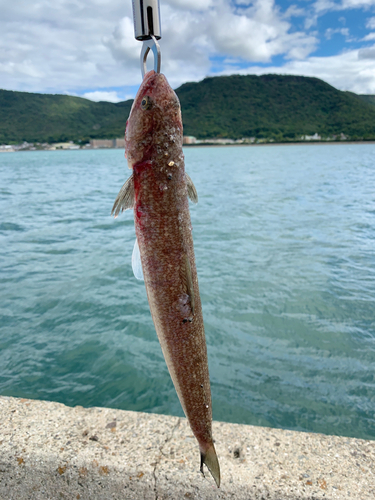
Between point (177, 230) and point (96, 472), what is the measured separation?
2245 mm

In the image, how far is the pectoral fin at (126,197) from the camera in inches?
67.9

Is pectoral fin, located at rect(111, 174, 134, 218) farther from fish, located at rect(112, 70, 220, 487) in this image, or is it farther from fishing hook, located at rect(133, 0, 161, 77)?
fishing hook, located at rect(133, 0, 161, 77)

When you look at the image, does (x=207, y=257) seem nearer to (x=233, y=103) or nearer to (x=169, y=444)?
(x=169, y=444)

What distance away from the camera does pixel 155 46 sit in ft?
5.19

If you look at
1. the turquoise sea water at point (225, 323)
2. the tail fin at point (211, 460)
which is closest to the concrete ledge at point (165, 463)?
the tail fin at point (211, 460)

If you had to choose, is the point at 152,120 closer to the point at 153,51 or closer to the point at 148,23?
the point at 153,51

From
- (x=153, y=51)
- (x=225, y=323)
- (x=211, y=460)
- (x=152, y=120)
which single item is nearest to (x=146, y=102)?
(x=152, y=120)

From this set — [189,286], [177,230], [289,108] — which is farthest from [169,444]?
[289,108]

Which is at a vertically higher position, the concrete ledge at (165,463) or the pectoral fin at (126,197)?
the pectoral fin at (126,197)

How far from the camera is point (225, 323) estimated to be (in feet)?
29.8

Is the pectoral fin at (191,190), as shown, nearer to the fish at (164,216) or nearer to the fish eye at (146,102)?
the fish at (164,216)

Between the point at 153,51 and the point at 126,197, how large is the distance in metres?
0.67

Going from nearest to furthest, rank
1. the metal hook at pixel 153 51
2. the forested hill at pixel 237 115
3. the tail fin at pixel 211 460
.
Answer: the metal hook at pixel 153 51 → the tail fin at pixel 211 460 → the forested hill at pixel 237 115

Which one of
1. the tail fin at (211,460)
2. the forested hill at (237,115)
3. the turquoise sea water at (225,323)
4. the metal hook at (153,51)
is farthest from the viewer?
the forested hill at (237,115)
